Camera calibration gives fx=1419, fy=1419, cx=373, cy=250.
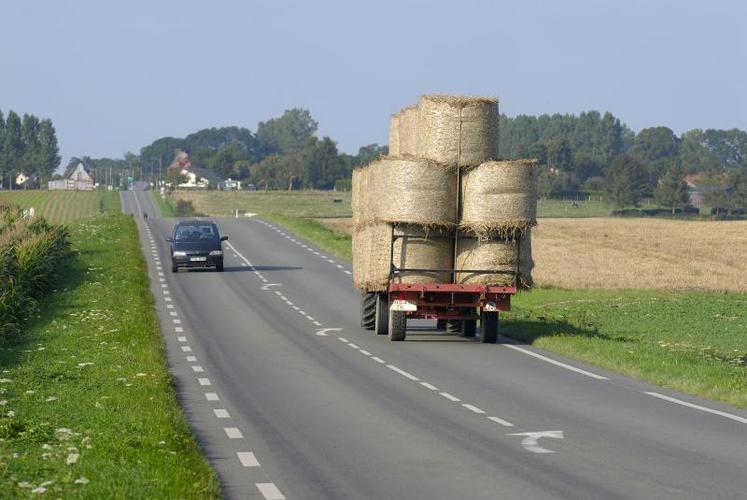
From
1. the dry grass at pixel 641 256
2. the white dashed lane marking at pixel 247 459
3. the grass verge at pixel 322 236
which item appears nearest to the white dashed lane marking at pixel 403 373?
the white dashed lane marking at pixel 247 459

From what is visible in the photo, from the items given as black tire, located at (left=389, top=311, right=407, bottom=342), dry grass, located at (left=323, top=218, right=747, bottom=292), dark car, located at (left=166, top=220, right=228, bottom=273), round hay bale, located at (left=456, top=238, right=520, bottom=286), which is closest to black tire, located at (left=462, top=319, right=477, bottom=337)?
black tire, located at (left=389, top=311, right=407, bottom=342)

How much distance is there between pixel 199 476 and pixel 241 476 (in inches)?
23.7

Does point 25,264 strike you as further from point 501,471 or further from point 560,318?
point 501,471

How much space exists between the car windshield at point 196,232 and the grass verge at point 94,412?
14327 mm

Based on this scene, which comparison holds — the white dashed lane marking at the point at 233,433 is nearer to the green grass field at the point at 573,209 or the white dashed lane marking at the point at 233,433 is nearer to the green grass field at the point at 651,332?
the green grass field at the point at 651,332

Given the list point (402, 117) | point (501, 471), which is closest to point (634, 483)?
point (501, 471)

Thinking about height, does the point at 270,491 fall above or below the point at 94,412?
above

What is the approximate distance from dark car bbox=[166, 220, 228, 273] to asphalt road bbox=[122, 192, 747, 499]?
15.4m

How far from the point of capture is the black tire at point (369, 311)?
2830cm

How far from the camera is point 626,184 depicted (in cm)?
16412

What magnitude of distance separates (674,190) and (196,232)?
123 meters

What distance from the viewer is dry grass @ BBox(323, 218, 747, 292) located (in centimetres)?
4644

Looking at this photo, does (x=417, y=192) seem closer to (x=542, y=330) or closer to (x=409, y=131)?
(x=409, y=131)

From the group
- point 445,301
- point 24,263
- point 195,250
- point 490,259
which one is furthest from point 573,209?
point 490,259
